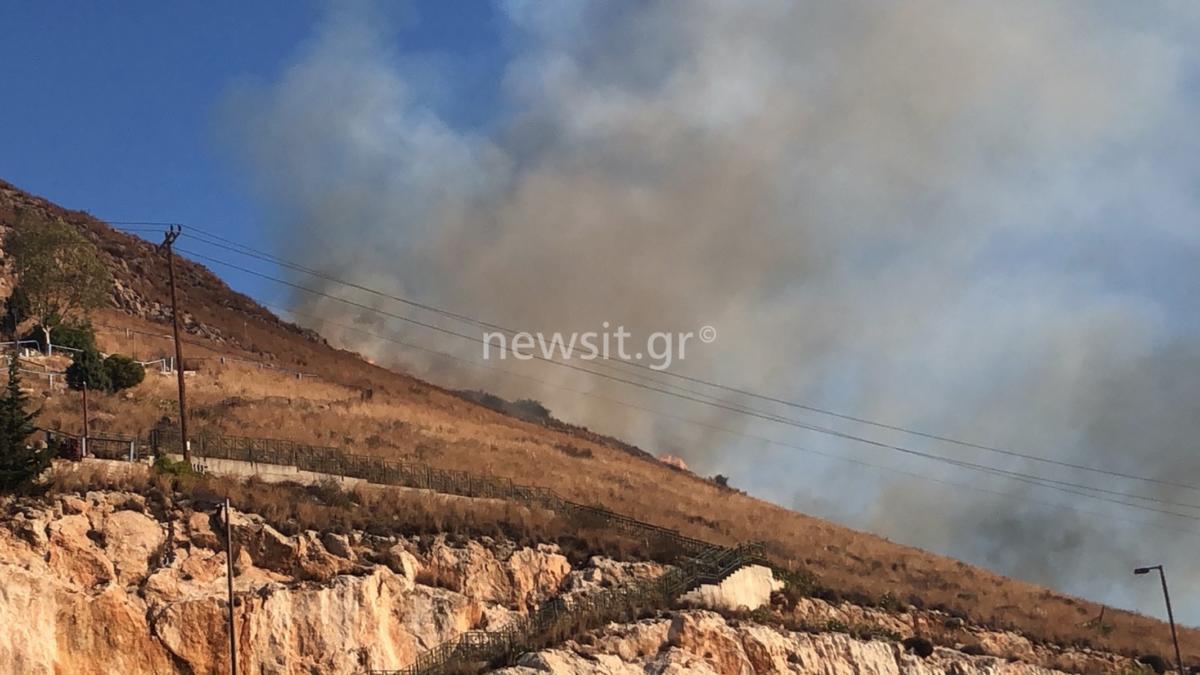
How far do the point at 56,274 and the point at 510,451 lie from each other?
87.9 ft

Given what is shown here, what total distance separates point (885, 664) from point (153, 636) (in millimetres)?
24761

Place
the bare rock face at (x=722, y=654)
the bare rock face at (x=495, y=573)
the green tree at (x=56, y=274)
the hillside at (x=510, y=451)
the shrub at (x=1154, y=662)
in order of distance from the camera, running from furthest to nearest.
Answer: the green tree at (x=56, y=274)
the shrub at (x=1154, y=662)
the hillside at (x=510, y=451)
the bare rock face at (x=495, y=573)
the bare rock face at (x=722, y=654)

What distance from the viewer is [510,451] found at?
200ft

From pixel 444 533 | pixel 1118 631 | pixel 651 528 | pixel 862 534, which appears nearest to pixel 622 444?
pixel 862 534

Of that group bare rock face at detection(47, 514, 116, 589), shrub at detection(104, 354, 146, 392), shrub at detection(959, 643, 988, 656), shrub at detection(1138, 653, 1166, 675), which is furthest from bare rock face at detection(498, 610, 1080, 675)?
shrub at detection(104, 354, 146, 392)

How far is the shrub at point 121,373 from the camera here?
2151 inches

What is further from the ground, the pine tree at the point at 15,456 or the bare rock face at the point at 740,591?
the pine tree at the point at 15,456

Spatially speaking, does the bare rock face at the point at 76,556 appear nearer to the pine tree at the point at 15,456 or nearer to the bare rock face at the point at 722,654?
the pine tree at the point at 15,456

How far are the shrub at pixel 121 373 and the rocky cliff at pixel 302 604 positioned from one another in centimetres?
2277

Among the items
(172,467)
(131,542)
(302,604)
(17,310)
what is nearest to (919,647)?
(302,604)

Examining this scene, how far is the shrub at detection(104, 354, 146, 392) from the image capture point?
2151 inches

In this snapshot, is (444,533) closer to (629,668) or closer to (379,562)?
(379,562)

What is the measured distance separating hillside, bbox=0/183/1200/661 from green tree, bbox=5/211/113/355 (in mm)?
3205

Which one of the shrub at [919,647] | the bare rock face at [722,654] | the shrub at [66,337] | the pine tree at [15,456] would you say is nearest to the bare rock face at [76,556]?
the pine tree at [15,456]
